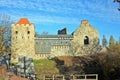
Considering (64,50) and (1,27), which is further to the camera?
(64,50)

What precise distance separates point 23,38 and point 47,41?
6010mm

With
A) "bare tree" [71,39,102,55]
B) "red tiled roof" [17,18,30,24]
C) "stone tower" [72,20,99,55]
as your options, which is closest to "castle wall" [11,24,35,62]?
"red tiled roof" [17,18,30,24]

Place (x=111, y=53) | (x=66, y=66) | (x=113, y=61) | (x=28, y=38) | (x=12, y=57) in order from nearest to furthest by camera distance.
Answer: (x=113, y=61)
(x=111, y=53)
(x=66, y=66)
(x=12, y=57)
(x=28, y=38)

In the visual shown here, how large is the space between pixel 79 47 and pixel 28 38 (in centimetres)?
1245

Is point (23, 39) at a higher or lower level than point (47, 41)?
higher

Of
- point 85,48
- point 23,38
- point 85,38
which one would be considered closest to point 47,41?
point 23,38

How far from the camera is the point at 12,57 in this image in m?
72.7

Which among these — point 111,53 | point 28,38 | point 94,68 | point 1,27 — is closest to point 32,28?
point 28,38

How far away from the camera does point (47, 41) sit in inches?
3120

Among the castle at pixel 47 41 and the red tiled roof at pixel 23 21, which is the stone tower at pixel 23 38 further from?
the red tiled roof at pixel 23 21

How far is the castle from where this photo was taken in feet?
251

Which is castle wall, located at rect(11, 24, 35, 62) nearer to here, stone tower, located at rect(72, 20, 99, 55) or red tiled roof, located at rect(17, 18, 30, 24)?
red tiled roof, located at rect(17, 18, 30, 24)

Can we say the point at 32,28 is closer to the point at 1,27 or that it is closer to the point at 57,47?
the point at 57,47

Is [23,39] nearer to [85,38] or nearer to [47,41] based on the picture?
[47,41]
